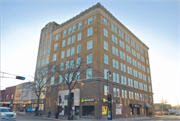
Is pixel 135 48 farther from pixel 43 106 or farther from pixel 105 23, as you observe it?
pixel 43 106

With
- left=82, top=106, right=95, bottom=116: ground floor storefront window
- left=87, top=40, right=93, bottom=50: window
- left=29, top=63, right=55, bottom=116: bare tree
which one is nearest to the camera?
left=82, top=106, right=95, bottom=116: ground floor storefront window

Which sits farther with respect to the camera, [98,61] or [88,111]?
[98,61]

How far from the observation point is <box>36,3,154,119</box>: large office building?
34.4m

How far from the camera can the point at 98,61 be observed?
34.9m

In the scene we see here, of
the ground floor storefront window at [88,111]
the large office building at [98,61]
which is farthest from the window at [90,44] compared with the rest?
the ground floor storefront window at [88,111]

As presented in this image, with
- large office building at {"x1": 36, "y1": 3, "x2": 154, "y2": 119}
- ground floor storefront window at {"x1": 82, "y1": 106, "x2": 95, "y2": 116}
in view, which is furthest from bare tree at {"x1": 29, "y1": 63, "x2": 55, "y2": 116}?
ground floor storefront window at {"x1": 82, "y1": 106, "x2": 95, "y2": 116}

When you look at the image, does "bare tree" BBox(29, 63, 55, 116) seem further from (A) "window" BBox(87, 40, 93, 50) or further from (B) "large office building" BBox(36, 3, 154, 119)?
(A) "window" BBox(87, 40, 93, 50)


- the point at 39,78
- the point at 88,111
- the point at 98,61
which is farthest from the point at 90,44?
the point at 39,78

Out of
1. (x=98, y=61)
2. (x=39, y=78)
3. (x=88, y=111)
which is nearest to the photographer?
(x=88, y=111)

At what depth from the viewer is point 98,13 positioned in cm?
3928

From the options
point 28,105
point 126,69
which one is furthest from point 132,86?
point 28,105

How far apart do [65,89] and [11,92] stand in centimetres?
3923

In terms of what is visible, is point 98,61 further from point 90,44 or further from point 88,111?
point 88,111

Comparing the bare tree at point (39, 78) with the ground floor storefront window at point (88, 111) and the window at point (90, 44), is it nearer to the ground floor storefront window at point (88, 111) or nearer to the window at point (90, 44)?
the window at point (90, 44)
